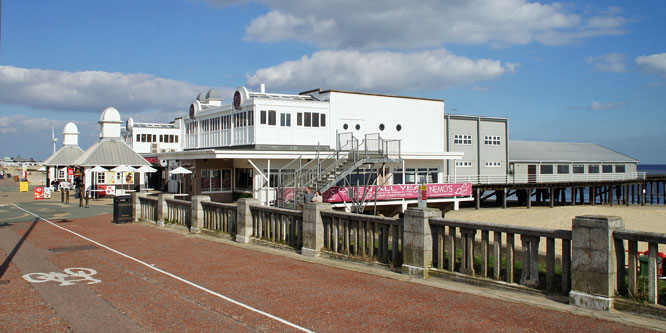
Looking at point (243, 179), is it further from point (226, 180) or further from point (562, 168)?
point (562, 168)

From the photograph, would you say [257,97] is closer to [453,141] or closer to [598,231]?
[453,141]

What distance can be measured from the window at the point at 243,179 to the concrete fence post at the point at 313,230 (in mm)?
19648

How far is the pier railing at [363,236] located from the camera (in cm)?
1084

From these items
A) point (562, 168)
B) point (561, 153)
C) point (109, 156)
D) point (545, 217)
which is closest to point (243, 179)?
point (109, 156)

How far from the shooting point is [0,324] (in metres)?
7.35

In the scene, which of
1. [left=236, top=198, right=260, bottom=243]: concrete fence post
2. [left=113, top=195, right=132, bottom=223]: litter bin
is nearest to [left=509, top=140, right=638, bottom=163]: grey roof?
[left=113, top=195, right=132, bottom=223]: litter bin

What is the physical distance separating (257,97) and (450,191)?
14.7 meters

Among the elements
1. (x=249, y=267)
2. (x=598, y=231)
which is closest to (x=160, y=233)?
(x=249, y=267)

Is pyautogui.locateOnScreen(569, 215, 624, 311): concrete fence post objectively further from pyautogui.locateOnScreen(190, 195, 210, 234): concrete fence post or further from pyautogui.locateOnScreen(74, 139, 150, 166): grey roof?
pyautogui.locateOnScreen(74, 139, 150, 166): grey roof

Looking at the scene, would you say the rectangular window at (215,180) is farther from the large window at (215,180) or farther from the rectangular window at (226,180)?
the rectangular window at (226,180)

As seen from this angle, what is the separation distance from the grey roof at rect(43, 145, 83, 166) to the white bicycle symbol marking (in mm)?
45807

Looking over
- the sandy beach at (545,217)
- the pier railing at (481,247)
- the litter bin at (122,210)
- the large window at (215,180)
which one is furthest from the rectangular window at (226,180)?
the pier railing at (481,247)

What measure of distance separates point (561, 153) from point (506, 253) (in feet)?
178

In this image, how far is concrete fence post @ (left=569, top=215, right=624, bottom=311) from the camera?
740cm
